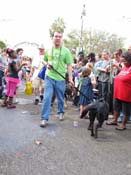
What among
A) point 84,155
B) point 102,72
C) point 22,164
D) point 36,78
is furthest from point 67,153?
point 36,78

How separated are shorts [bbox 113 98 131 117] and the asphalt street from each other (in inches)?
15.1

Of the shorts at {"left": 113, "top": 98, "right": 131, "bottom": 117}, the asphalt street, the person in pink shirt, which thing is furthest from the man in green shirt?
the shorts at {"left": 113, "top": 98, "right": 131, "bottom": 117}

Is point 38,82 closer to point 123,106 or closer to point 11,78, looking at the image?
point 11,78

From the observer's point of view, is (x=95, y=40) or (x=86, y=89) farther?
(x=95, y=40)

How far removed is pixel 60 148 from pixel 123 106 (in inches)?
91.1

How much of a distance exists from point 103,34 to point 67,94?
62431 millimetres

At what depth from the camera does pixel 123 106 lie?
7.96 m

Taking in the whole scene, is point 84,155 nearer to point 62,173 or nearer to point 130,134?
point 62,173

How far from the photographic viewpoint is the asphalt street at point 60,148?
512 cm

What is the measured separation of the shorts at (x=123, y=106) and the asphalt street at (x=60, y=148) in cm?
38

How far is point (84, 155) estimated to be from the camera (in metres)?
5.80

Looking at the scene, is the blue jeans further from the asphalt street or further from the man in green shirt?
the asphalt street

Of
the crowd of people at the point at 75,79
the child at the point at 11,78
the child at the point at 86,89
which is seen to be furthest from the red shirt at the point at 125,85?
the child at the point at 11,78

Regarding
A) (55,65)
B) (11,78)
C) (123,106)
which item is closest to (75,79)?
(11,78)
